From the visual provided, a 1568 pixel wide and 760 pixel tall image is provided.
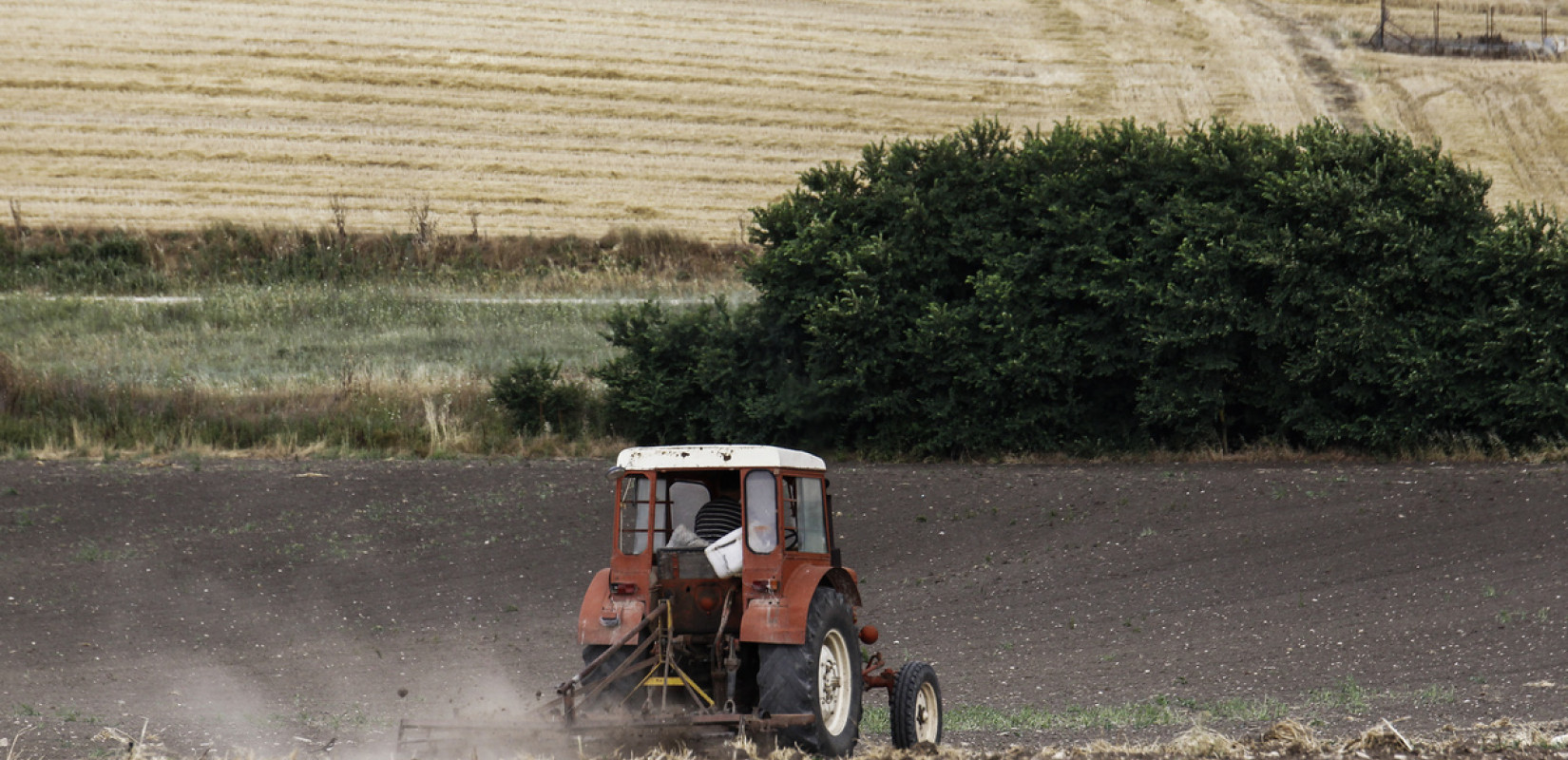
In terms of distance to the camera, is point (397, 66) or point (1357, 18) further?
point (1357, 18)

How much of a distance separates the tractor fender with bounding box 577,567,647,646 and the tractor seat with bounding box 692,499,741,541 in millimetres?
656

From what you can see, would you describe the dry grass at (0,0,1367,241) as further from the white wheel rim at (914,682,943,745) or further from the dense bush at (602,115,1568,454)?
the white wheel rim at (914,682,943,745)

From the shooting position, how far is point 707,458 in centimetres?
911

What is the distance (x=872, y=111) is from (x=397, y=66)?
49.0 feet

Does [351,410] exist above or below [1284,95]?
below

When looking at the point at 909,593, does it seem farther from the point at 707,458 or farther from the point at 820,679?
the point at 707,458

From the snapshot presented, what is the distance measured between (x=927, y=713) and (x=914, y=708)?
0.40 meters

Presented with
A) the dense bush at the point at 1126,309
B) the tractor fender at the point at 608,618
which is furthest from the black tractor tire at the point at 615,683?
the dense bush at the point at 1126,309

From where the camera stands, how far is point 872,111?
143 feet

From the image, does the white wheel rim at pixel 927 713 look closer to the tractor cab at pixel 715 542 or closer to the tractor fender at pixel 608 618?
the tractor cab at pixel 715 542

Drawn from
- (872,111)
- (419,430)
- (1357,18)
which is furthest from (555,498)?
(1357,18)

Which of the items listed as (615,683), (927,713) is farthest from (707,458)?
(927,713)

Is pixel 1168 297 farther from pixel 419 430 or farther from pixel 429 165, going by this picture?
pixel 429 165

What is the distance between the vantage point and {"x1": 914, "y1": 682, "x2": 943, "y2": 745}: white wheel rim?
9.72 metres
